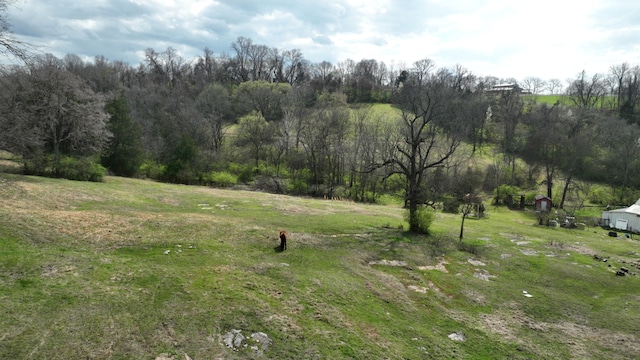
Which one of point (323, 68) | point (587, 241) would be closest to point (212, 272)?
point (587, 241)

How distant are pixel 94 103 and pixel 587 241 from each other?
44717 millimetres

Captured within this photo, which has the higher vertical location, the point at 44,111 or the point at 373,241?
the point at 44,111

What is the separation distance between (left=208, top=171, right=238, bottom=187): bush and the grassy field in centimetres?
2444

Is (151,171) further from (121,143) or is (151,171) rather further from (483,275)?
(483,275)

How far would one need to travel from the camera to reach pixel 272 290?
1246cm

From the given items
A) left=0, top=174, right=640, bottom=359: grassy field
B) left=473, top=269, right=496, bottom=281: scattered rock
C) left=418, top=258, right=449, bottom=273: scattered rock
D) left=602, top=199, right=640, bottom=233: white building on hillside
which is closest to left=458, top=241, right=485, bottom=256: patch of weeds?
left=0, top=174, right=640, bottom=359: grassy field

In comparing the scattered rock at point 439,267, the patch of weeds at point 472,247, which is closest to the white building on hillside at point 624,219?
the patch of weeds at point 472,247

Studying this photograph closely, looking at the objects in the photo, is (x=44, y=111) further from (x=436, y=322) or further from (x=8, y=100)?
(x=436, y=322)

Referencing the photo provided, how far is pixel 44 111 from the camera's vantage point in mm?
28469

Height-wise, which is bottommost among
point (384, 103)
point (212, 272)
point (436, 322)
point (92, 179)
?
point (436, 322)

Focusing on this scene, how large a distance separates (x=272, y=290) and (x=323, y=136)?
42.3 meters

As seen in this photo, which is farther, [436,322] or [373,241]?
[373,241]

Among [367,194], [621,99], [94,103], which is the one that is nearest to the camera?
[94,103]

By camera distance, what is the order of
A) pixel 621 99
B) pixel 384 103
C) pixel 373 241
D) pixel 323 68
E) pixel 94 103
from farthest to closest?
1. pixel 323 68
2. pixel 384 103
3. pixel 621 99
4. pixel 94 103
5. pixel 373 241
